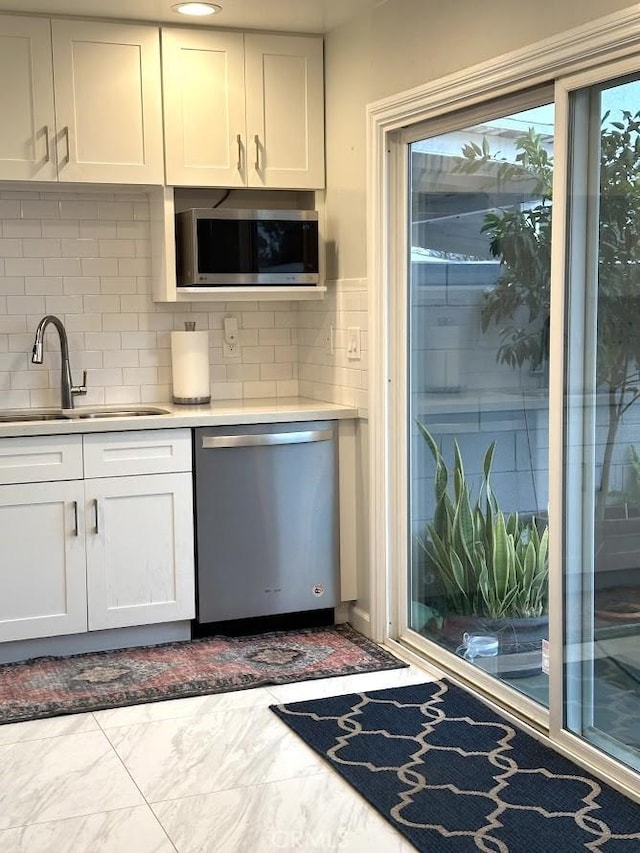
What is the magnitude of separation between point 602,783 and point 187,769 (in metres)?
1.17

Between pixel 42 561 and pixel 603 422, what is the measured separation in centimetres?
216

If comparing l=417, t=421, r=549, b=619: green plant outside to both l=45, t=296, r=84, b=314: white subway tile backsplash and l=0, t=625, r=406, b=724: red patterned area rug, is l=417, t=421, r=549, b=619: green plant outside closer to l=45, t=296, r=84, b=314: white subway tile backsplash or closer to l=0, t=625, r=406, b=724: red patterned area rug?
l=0, t=625, r=406, b=724: red patterned area rug

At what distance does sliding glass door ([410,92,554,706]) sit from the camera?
3.38m

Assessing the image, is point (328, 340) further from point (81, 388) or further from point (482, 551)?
point (482, 551)

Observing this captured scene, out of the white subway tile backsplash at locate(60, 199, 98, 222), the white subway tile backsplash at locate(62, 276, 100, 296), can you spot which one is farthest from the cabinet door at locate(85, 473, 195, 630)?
the white subway tile backsplash at locate(60, 199, 98, 222)

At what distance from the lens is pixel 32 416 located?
4.46m

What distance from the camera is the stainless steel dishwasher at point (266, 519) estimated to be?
13.9 ft

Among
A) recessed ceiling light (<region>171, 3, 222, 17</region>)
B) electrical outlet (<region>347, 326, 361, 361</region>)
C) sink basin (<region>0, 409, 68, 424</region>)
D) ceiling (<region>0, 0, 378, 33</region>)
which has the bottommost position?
sink basin (<region>0, 409, 68, 424</region>)

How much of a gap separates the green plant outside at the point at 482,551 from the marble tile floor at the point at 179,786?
577 millimetres

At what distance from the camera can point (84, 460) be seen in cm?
408

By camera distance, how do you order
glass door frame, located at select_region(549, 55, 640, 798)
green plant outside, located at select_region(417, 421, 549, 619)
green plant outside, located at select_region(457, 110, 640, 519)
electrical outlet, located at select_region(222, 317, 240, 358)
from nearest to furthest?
green plant outside, located at select_region(457, 110, 640, 519) → glass door frame, located at select_region(549, 55, 640, 798) → green plant outside, located at select_region(417, 421, 549, 619) → electrical outlet, located at select_region(222, 317, 240, 358)

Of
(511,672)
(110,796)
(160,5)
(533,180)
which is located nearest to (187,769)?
(110,796)

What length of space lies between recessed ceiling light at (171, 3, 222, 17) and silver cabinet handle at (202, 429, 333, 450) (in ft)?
5.24

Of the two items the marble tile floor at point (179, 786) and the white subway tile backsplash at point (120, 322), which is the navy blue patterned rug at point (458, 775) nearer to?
the marble tile floor at point (179, 786)
